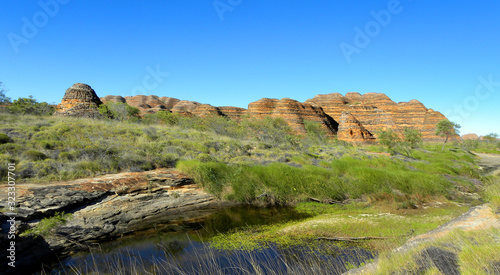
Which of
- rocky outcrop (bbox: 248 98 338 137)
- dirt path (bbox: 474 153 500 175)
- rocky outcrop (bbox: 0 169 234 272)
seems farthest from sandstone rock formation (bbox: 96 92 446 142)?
rocky outcrop (bbox: 0 169 234 272)

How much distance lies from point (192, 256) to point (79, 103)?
3058 centimetres

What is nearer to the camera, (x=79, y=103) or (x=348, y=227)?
(x=348, y=227)

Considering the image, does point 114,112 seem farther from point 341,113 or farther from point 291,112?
point 341,113

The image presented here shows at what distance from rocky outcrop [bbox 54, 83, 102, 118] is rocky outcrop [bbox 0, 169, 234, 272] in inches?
819

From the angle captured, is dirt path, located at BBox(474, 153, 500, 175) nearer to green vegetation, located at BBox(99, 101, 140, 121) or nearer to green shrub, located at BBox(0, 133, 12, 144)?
green shrub, located at BBox(0, 133, 12, 144)

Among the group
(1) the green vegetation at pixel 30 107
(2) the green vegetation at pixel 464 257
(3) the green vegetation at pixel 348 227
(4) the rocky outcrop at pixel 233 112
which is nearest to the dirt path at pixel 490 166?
(3) the green vegetation at pixel 348 227

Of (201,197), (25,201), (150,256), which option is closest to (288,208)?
(201,197)

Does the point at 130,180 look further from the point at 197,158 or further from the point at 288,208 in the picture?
the point at 288,208

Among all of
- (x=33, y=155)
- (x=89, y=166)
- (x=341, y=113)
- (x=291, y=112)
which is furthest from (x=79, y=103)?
(x=341, y=113)

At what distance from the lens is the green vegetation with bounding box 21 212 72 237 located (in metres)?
6.35

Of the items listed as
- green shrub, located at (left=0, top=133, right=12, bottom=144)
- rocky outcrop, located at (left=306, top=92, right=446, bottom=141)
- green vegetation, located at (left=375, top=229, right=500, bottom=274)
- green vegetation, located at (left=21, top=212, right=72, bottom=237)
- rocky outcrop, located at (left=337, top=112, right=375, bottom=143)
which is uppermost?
rocky outcrop, located at (left=306, top=92, right=446, bottom=141)

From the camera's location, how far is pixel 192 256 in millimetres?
6266

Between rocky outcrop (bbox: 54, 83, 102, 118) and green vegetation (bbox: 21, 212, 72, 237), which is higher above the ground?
rocky outcrop (bbox: 54, 83, 102, 118)

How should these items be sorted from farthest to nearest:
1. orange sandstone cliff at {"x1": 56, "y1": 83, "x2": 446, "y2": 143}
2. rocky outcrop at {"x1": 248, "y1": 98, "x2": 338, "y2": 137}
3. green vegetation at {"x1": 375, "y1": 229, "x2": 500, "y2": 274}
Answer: rocky outcrop at {"x1": 248, "y1": 98, "x2": 338, "y2": 137}, orange sandstone cliff at {"x1": 56, "y1": 83, "x2": 446, "y2": 143}, green vegetation at {"x1": 375, "y1": 229, "x2": 500, "y2": 274}
